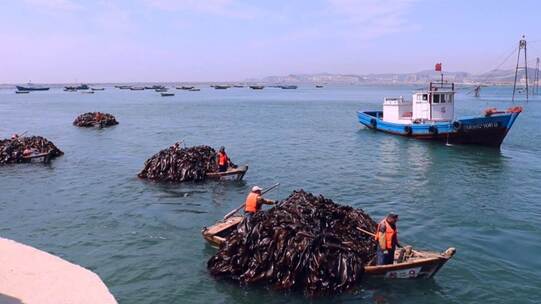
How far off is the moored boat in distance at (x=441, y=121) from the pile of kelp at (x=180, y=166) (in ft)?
77.2

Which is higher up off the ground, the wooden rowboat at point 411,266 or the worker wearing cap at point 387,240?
the worker wearing cap at point 387,240

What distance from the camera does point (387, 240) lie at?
14.4m

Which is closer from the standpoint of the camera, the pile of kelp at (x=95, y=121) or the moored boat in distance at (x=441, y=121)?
the moored boat in distance at (x=441, y=121)

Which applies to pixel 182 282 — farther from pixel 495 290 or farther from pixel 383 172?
pixel 383 172

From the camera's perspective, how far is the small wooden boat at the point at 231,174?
93.6 ft

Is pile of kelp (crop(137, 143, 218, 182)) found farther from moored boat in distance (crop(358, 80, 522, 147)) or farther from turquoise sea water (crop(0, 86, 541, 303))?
moored boat in distance (crop(358, 80, 522, 147))

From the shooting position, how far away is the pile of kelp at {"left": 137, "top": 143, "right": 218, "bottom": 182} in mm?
28911

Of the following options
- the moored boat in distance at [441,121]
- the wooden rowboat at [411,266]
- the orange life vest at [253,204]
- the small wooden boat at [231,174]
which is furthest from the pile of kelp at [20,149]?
the moored boat in distance at [441,121]

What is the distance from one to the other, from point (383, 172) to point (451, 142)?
45.3 ft

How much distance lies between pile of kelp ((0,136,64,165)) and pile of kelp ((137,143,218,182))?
10.9m

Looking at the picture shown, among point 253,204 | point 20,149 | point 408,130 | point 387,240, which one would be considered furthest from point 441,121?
point 20,149

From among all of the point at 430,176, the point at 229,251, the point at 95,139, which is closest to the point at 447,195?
the point at 430,176

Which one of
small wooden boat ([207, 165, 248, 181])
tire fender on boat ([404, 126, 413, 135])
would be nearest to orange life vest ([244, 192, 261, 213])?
small wooden boat ([207, 165, 248, 181])

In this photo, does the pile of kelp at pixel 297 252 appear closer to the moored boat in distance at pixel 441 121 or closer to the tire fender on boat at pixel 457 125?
the tire fender on boat at pixel 457 125
